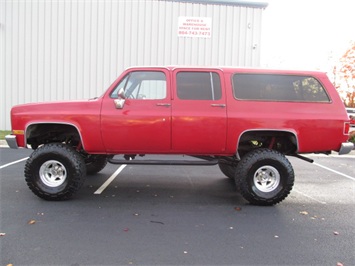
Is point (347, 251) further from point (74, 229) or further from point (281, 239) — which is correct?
Result: point (74, 229)

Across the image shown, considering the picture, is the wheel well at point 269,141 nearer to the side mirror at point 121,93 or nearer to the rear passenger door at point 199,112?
the rear passenger door at point 199,112

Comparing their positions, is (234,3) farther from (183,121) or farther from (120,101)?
(120,101)

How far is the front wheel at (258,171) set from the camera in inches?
194

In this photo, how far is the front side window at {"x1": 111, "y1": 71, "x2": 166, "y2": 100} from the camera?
16.7 ft

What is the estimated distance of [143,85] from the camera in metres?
5.21

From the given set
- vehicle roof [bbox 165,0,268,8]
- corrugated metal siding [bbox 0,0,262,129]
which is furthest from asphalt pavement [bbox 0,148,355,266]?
vehicle roof [bbox 165,0,268,8]

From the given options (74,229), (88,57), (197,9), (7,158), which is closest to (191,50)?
(197,9)

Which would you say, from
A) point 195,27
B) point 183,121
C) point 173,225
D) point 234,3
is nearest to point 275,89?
point 183,121

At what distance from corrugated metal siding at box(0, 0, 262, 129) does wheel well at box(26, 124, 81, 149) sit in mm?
8421

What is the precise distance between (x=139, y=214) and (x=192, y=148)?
50.7 inches

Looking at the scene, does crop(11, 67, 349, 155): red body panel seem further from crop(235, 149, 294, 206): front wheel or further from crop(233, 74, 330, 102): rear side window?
crop(235, 149, 294, 206): front wheel

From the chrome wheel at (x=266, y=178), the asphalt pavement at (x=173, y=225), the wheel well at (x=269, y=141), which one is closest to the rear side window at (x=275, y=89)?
the wheel well at (x=269, y=141)

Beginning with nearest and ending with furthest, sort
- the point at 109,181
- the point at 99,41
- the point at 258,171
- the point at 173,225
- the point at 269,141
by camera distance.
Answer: the point at 173,225, the point at 258,171, the point at 269,141, the point at 109,181, the point at 99,41

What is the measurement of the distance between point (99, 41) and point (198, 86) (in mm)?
9660
